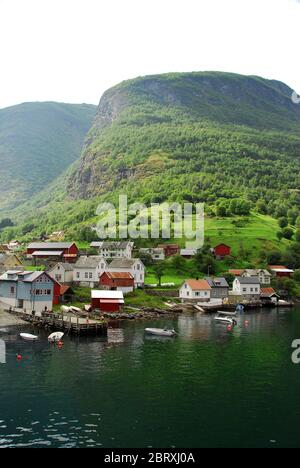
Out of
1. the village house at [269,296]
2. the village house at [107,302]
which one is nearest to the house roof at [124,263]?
the village house at [107,302]

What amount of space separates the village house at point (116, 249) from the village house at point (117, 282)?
3737 centimetres

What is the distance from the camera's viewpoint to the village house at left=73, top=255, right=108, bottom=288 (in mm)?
124494

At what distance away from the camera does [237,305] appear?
132 metres

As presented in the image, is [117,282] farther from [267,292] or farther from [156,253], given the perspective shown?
[267,292]

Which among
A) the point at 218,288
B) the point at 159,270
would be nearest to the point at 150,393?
the point at 218,288

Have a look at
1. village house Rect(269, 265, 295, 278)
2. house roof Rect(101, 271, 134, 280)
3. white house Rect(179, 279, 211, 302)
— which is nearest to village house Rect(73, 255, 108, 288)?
house roof Rect(101, 271, 134, 280)

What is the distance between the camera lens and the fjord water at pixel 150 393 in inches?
1563

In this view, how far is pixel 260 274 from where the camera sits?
151375 millimetres

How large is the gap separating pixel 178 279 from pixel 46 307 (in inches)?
1904

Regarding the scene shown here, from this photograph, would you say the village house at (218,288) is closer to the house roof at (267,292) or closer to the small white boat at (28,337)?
the house roof at (267,292)

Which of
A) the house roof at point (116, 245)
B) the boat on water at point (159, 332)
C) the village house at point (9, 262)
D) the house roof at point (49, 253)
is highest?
the house roof at point (116, 245)

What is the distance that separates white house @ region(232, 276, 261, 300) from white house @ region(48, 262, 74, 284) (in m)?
43.4

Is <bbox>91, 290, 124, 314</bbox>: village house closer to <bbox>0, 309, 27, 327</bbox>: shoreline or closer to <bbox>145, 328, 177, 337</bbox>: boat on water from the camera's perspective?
<bbox>0, 309, 27, 327</bbox>: shoreline
